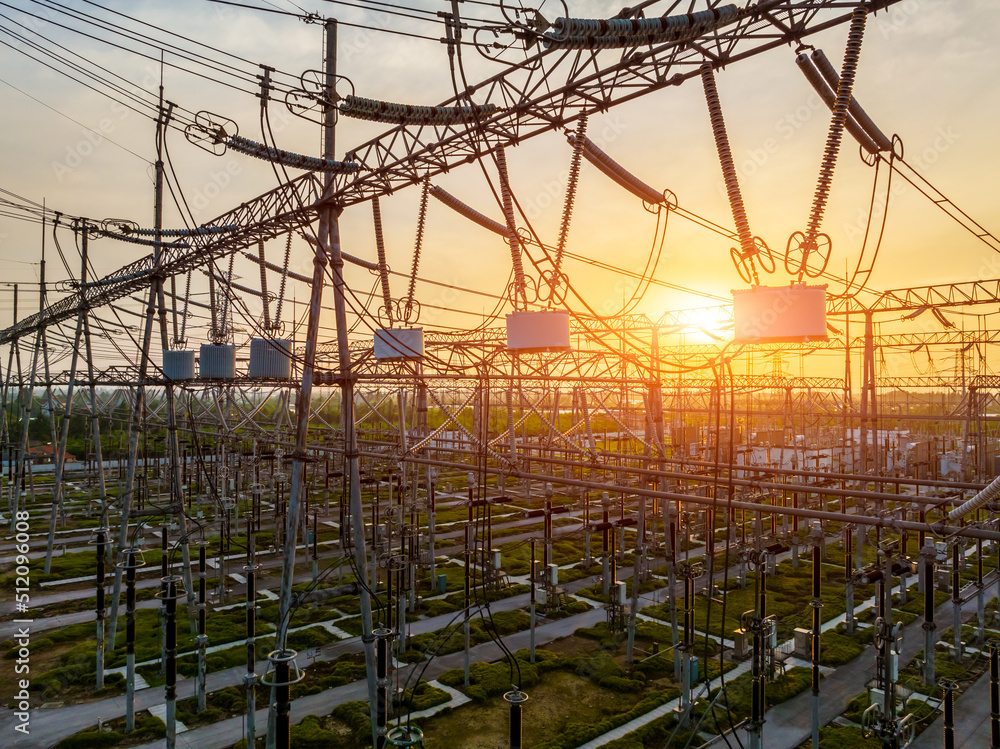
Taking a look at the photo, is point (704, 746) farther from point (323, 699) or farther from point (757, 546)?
point (757, 546)

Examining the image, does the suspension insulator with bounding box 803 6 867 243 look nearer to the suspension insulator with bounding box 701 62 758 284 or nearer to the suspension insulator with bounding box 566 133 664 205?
the suspension insulator with bounding box 701 62 758 284

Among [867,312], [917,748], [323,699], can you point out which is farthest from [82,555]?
[867,312]

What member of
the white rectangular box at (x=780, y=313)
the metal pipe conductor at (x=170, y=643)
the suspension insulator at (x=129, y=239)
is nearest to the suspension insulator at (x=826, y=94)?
the white rectangular box at (x=780, y=313)

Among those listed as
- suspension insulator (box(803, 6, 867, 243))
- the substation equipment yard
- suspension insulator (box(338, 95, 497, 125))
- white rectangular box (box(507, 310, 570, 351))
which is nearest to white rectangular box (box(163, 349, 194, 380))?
the substation equipment yard

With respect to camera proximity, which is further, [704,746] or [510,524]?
[510,524]

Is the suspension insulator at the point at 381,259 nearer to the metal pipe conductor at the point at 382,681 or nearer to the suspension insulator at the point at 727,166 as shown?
the metal pipe conductor at the point at 382,681

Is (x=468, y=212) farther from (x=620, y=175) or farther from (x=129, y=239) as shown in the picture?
(x=129, y=239)

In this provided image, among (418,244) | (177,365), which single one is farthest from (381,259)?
(177,365)
